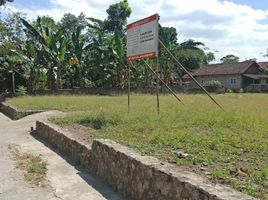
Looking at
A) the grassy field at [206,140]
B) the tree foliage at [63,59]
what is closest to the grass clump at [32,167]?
the grassy field at [206,140]

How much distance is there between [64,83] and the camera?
110 feet

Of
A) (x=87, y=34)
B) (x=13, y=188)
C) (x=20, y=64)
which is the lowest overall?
(x=13, y=188)

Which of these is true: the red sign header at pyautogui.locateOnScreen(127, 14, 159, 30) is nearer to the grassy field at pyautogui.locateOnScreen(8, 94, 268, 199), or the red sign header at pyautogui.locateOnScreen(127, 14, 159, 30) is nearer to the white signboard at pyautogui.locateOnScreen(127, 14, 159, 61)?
the white signboard at pyautogui.locateOnScreen(127, 14, 159, 61)

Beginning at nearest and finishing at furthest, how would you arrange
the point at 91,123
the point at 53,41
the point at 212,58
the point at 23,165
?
1. the point at 23,165
2. the point at 91,123
3. the point at 53,41
4. the point at 212,58

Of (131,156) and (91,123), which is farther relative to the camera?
(91,123)

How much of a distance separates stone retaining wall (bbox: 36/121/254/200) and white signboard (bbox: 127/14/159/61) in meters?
3.75

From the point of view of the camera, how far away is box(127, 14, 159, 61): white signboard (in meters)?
11.1

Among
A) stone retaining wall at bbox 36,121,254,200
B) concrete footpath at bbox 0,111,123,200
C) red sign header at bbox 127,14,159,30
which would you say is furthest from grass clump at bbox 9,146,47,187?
red sign header at bbox 127,14,159,30

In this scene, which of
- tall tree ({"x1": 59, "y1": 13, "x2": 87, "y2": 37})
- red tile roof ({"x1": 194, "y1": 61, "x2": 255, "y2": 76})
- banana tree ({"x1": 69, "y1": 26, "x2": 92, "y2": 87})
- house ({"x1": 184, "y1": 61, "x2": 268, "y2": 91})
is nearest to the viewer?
banana tree ({"x1": 69, "y1": 26, "x2": 92, "y2": 87})

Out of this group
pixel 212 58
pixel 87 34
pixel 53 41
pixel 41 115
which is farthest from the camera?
pixel 212 58

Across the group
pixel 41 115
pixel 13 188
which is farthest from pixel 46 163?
pixel 41 115

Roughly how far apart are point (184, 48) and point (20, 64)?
15.2 meters

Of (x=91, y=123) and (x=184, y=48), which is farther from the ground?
(x=184, y=48)

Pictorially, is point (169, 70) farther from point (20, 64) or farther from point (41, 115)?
point (41, 115)
